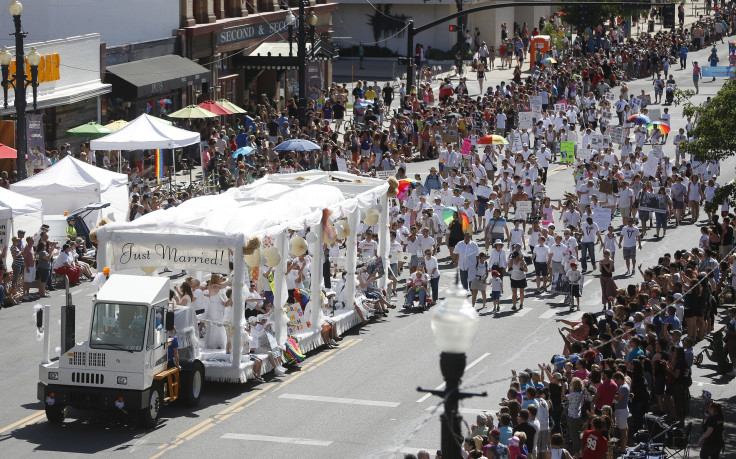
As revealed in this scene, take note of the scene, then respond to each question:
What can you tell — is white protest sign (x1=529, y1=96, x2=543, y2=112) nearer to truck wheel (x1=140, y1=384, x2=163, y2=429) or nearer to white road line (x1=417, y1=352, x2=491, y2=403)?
white road line (x1=417, y1=352, x2=491, y2=403)

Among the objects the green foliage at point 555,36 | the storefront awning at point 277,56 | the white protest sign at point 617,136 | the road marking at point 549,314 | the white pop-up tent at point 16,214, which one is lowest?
the road marking at point 549,314

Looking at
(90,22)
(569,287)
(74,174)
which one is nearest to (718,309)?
(569,287)

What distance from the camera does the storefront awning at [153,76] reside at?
41.8 metres

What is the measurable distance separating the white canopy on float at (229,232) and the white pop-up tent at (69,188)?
7263 millimetres

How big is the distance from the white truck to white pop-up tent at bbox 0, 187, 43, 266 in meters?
8.39

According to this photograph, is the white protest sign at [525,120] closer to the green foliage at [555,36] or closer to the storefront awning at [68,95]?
the storefront awning at [68,95]

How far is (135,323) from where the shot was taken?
63.7ft

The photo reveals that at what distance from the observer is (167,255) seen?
2086 cm

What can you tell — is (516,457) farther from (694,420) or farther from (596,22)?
(596,22)

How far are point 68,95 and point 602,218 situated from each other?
54.8 feet

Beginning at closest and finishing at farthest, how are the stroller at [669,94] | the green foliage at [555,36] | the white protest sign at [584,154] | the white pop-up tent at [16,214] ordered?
the white pop-up tent at [16,214], the white protest sign at [584,154], the stroller at [669,94], the green foliage at [555,36]

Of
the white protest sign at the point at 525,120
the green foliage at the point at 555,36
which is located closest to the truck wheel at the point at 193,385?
the white protest sign at the point at 525,120

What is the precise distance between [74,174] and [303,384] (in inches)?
460

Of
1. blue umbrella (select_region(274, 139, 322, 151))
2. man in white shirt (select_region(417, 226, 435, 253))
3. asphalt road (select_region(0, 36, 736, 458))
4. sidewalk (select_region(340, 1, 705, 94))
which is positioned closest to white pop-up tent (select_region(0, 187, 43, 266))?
asphalt road (select_region(0, 36, 736, 458))
